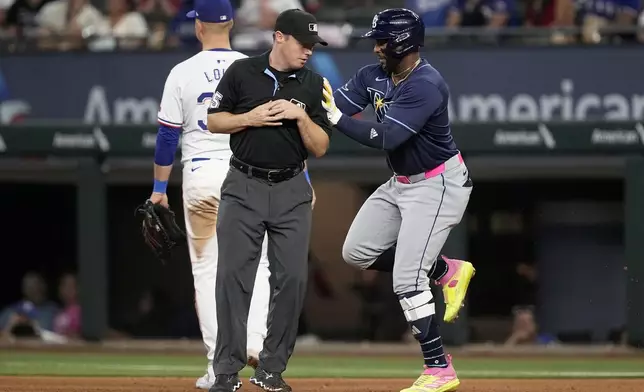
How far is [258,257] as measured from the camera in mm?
5945

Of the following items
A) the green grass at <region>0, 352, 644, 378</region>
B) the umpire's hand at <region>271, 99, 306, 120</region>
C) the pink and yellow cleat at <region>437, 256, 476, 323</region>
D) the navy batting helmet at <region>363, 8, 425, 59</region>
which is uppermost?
the navy batting helmet at <region>363, 8, 425, 59</region>

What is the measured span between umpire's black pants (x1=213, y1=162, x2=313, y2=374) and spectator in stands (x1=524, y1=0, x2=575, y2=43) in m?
5.43

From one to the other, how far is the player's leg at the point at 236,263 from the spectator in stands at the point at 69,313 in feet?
16.0

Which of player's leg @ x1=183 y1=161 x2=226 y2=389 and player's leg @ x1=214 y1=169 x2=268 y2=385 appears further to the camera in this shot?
player's leg @ x1=183 y1=161 x2=226 y2=389

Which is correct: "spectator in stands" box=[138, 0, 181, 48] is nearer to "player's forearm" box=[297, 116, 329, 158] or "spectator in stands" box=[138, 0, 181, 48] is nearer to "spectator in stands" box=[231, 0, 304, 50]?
"spectator in stands" box=[231, 0, 304, 50]

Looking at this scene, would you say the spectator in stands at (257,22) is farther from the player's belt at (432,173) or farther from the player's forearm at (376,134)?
the player's forearm at (376,134)

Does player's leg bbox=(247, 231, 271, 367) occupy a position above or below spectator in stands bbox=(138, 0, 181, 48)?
below

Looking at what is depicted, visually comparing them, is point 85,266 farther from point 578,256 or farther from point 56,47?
point 578,256

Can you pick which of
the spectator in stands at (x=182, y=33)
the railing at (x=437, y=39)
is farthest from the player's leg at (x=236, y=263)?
the spectator in stands at (x=182, y=33)

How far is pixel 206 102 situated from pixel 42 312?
16.9ft

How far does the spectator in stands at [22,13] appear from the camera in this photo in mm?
11977

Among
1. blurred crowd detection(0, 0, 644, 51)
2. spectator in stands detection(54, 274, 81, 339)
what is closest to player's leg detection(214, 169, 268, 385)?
spectator in stands detection(54, 274, 81, 339)

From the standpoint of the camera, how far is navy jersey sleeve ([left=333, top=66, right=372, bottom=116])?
6426mm

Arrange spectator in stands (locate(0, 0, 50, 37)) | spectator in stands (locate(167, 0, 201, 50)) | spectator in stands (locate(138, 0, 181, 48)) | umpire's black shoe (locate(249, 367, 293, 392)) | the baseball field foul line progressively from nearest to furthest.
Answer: umpire's black shoe (locate(249, 367, 293, 392)) → the baseball field foul line → spectator in stands (locate(167, 0, 201, 50)) → spectator in stands (locate(138, 0, 181, 48)) → spectator in stands (locate(0, 0, 50, 37))
